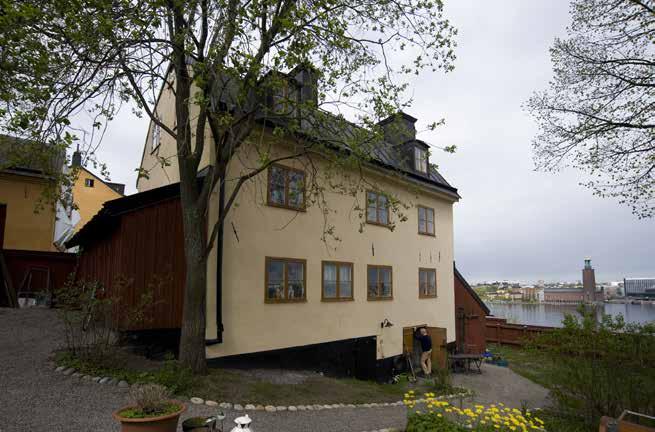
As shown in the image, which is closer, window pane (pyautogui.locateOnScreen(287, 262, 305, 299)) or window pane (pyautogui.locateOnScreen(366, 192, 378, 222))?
window pane (pyautogui.locateOnScreen(287, 262, 305, 299))

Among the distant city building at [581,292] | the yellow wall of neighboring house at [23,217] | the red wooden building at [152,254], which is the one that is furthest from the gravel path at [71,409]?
the distant city building at [581,292]

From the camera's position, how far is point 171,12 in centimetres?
801

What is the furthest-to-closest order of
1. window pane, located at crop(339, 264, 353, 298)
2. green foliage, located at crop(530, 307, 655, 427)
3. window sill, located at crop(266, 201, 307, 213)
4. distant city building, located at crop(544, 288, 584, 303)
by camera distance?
distant city building, located at crop(544, 288, 584, 303) < window pane, located at crop(339, 264, 353, 298) < window sill, located at crop(266, 201, 307, 213) < green foliage, located at crop(530, 307, 655, 427)

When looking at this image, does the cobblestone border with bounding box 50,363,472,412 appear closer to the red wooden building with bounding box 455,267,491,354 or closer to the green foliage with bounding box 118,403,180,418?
the green foliage with bounding box 118,403,180,418

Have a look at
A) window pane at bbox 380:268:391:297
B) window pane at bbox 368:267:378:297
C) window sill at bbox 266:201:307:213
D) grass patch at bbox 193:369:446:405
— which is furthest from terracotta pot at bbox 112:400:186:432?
window pane at bbox 380:268:391:297

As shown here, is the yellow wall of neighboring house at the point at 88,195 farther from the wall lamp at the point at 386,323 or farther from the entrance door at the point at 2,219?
the wall lamp at the point at 386,323

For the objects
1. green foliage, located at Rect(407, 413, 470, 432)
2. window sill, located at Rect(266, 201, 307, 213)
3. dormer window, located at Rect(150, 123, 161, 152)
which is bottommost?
green foliage, located at Rect(407, 413, 470, 432)

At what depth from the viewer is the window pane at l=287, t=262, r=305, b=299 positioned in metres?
11.5

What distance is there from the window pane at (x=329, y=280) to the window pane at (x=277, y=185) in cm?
268

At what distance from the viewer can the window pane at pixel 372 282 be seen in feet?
47.1

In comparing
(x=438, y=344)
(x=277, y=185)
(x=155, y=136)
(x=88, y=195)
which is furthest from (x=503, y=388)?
(x=88, y=195)

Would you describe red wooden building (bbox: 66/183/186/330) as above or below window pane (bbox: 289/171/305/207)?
below

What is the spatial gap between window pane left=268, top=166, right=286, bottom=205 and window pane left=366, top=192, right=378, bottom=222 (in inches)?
156

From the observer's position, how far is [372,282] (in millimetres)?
14500
